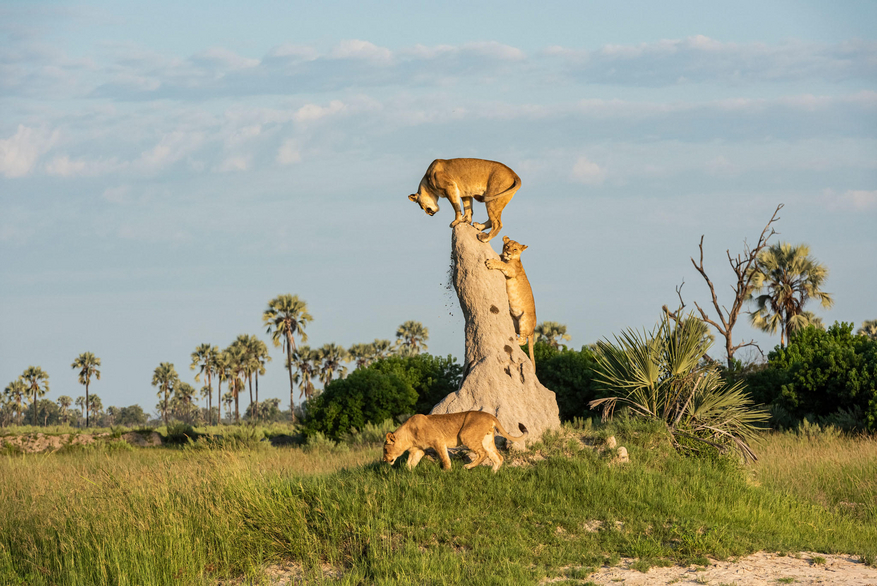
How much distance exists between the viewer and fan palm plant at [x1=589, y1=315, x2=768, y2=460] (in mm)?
12469

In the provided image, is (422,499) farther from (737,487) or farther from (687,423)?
(687,423)

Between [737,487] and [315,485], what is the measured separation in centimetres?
584

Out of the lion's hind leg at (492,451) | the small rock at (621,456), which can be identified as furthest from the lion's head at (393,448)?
the small rock at (621,456)

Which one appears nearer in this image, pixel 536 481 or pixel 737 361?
pixel 536 481

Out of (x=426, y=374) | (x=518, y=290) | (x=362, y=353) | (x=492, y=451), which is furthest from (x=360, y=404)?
(x=362, y=353)

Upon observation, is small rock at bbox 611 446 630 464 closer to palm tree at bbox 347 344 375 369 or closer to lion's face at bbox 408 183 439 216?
lion's face at bbox 408 183 439 216

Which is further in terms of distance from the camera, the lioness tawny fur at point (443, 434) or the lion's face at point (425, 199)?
the lion's face at point (425, 199)

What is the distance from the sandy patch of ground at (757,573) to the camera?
24.1ft

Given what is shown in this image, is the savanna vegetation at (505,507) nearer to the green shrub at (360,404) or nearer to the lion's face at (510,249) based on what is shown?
the lion's face at (510,249)

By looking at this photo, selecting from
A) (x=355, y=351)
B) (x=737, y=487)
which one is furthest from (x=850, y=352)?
(x=355, y=351)

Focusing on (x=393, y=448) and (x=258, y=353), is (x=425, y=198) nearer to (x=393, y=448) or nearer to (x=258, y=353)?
(x=393, y=448)

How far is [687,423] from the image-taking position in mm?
12391

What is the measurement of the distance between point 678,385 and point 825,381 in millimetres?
10158

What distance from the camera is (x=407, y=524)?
8.43 m
